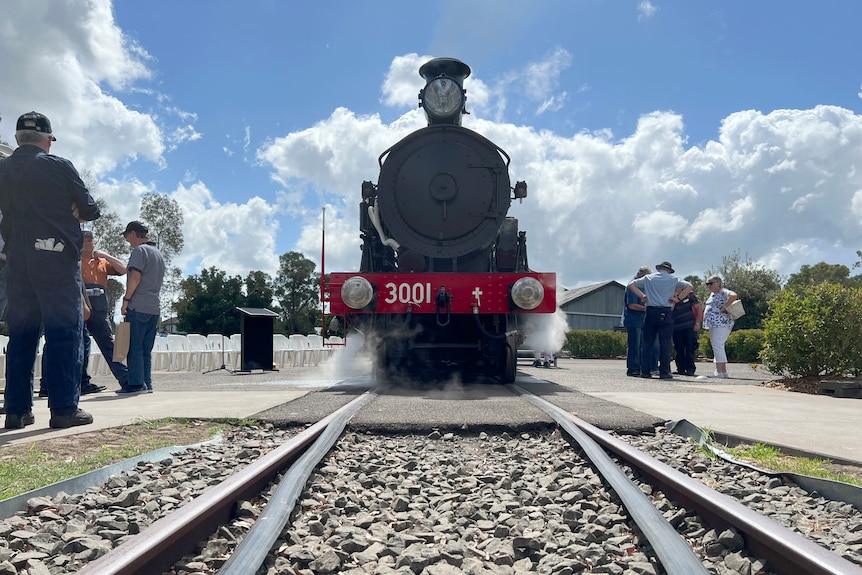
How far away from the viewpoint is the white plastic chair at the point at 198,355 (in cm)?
1220

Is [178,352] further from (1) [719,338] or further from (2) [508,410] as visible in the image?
(1) [719,338]

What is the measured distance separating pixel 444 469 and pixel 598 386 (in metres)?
4.68

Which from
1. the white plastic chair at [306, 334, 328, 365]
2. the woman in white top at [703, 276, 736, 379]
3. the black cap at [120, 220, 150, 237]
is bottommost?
the white plastic chair at [306, 334, 328, 365]

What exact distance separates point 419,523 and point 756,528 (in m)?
1.09

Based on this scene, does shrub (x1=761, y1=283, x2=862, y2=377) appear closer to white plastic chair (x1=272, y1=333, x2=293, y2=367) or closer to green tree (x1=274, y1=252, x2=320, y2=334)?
white plastic chair (x1=272, y1=333, x2=293, y2=367)

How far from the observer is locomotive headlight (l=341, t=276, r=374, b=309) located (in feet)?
20.1

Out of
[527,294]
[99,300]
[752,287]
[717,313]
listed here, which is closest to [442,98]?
[527,294]

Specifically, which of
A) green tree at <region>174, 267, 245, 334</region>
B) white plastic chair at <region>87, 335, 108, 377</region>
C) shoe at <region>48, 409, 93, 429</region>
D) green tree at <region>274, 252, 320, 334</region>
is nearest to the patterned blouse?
shoe at <region>48, 409, 93, 429</region>

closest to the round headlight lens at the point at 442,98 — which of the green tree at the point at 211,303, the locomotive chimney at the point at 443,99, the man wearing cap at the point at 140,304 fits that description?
the locomotive chimney at the point at 443,99

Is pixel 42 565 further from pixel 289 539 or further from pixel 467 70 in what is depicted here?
pixel 467 70

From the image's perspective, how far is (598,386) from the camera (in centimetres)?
725

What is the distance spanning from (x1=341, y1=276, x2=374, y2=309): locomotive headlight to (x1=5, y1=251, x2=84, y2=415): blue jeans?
8.55 feet

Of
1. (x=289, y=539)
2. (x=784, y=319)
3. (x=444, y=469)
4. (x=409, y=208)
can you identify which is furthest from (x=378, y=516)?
(x=784, y=319)

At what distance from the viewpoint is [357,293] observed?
612 cm
